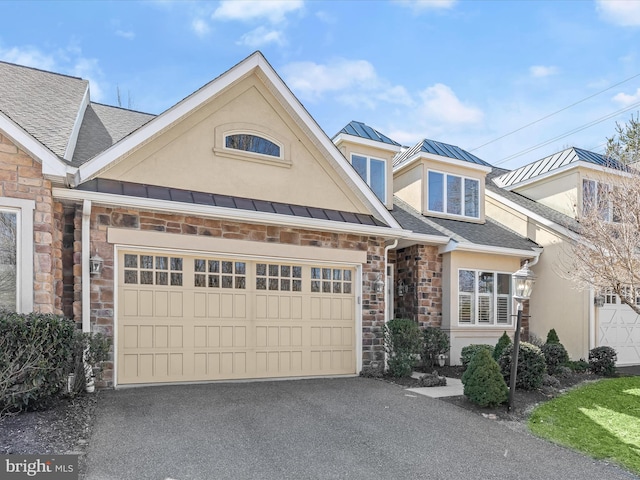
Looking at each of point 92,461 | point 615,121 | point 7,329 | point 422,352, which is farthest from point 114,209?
point 615,121

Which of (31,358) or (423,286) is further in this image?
(423,286)

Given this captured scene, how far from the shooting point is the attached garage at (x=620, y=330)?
12672 millimetres

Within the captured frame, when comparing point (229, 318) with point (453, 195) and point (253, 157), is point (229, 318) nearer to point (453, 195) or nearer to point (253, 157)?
point (253, 157)

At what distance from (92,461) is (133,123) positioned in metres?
8.73

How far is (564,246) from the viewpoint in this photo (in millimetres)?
12547

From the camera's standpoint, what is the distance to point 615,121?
1762cm

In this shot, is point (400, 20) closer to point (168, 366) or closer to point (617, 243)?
point (617, 243)

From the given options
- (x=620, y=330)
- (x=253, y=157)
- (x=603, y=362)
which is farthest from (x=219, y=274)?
(x=620, y=330)

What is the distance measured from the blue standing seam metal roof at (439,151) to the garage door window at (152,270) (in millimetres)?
7933

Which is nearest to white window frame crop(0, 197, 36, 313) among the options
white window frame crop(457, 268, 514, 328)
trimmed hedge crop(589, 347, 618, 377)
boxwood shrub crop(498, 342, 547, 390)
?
boxwood shrub crop(498, 342, 547, 390)

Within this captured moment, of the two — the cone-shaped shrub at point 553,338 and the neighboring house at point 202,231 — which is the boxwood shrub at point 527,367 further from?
the cone-shaped shrub at point 553,338

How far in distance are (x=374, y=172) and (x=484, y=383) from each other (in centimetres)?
679

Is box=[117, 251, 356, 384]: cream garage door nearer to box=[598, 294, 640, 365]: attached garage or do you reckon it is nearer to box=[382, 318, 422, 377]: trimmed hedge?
box=[382, 318, 422, 377]: trimmed hedge

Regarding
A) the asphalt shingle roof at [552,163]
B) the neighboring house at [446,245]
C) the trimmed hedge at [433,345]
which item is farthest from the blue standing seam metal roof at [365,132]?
the asphalt shingle roof at [552,163]
